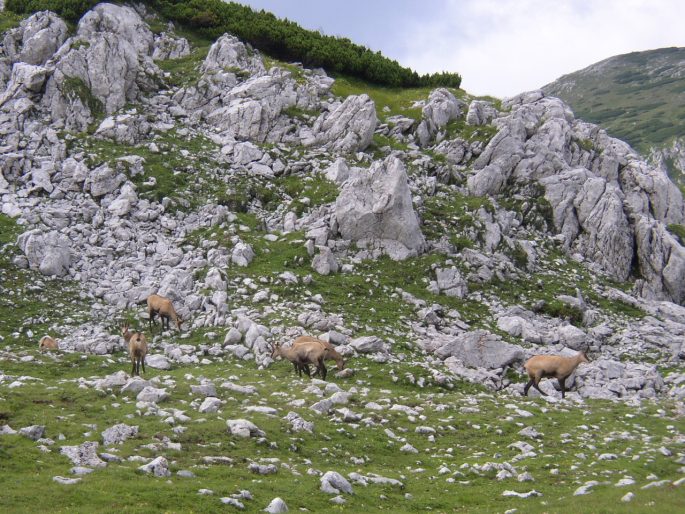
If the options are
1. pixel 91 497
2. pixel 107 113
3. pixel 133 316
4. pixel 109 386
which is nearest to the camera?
pixel 91 497

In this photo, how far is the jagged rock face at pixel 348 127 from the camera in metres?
52.6

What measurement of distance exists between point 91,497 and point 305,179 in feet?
124

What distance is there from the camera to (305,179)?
48.2 metres

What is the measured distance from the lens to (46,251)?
36406 mm

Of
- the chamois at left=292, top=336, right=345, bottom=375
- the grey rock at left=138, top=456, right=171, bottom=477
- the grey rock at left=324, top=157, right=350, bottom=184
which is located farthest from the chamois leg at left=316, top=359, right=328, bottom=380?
the grey rock at left=324, top=157, right=350, bottom=184

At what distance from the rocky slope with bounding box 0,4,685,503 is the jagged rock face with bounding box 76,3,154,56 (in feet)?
0.85

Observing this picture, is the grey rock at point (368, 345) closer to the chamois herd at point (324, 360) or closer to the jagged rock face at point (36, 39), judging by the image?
the chamois herd at point (324, 360)

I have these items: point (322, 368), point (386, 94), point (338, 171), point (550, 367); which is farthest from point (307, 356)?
point (386, 94)

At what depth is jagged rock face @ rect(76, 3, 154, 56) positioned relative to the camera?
189ft

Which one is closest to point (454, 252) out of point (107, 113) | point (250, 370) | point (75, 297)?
point (250, 370)

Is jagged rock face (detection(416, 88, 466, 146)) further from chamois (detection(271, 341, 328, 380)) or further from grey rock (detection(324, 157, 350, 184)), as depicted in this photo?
chamois (detection(271, 341, 328, 380))

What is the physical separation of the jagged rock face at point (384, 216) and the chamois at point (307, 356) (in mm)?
15410

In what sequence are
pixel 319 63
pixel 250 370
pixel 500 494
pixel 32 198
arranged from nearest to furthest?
pixel 500 494 → pixel 250 370 → pixel 32 198 → pixel 319 63

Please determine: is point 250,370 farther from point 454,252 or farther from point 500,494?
point 454,252
